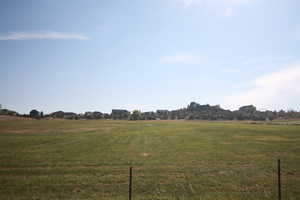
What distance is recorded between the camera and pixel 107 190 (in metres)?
11.0

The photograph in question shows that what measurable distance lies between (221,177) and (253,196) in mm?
3311

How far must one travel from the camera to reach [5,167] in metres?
16.1

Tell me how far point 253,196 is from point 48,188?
1090 cm

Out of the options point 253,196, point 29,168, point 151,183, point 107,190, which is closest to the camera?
point 253,196

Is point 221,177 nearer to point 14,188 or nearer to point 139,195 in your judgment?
point 139,195

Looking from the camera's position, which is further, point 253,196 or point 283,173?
point 283,173

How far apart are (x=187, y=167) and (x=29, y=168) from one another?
12.5 metres

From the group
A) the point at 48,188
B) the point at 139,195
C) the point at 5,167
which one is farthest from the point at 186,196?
the point at 5,167

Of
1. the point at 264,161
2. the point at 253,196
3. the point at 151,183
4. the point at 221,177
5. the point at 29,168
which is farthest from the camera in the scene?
the point at 264,161

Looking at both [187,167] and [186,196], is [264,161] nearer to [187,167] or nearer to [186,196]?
[187,167]

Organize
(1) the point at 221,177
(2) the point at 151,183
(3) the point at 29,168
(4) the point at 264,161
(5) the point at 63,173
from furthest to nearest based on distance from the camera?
(4) the point at 264,161
(3) the point at 29,168
(5) the point at 63,173
(1) the point at 221,177
(2) the point at 151,183

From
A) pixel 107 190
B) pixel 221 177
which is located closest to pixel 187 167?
pixel 221 177

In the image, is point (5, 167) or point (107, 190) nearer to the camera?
point (107, 190)

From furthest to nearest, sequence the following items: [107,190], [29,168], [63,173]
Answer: [29,168]
[63,173]
[107,190]
